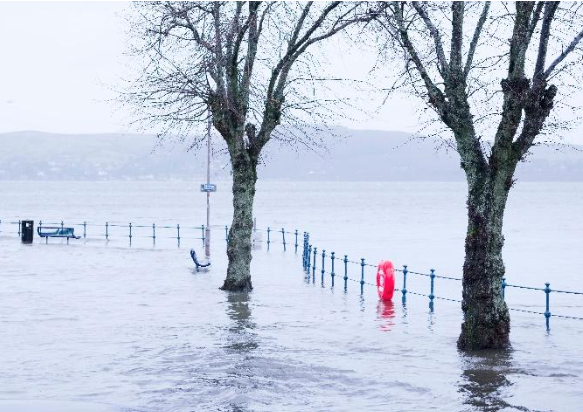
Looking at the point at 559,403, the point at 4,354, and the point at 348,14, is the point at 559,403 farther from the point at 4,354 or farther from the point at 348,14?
the point at 348,14

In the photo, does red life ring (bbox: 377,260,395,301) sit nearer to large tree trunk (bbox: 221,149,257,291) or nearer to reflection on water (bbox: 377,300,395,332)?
reflection on water (bbox: 377,300,395,332)

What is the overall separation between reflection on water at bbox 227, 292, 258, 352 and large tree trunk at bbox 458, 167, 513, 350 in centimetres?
368

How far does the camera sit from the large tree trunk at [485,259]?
50.1 ft

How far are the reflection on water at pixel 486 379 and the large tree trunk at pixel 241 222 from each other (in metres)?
8.71

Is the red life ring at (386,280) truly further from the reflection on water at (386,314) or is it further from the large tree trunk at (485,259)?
the large tree trunk at (485,259)

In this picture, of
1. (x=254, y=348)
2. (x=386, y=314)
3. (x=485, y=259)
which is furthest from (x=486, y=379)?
(x=386, y=314)

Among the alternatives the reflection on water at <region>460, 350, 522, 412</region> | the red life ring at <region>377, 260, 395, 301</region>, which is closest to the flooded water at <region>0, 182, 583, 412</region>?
the reflection on water at <region>460, 350, 522, 412</region>


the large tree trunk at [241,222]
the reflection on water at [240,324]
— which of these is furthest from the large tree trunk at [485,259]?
the large tree trunk at [241,222]

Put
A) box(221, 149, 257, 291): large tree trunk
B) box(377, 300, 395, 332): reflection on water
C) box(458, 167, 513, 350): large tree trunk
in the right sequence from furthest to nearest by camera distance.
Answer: box(221, 149, 257, 291): large tree trunk, box(377, 300, 395, 332): reflection on water, box(458, 167, 513, 350): large tree trunk

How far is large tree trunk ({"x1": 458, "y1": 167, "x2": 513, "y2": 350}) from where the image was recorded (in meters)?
15.3

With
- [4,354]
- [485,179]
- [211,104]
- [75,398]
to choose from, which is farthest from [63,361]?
[211,104]

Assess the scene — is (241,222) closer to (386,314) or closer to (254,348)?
(386,314)

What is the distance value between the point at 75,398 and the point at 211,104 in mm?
10794

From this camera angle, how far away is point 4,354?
15.3 metres
